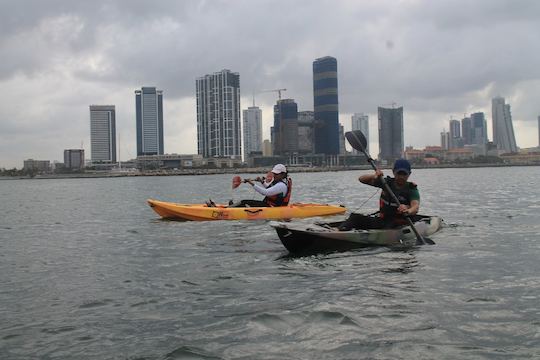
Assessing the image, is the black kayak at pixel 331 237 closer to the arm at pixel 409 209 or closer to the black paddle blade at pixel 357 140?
the arm at pixel 409 209

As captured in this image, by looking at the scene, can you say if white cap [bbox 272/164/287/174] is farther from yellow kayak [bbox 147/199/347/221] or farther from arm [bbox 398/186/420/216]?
arm [bbox 398/186/420/216]

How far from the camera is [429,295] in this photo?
7.71 meters

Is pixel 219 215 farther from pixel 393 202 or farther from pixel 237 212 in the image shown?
pixel 393 202

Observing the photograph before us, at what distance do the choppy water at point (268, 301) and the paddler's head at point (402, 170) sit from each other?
1.60m

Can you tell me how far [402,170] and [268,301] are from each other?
5.00 m

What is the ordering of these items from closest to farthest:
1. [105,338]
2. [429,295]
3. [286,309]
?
[105,338]
[286,309]
[429,295]

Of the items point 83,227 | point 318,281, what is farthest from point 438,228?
point 83,227

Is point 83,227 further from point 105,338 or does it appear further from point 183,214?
point 105,338

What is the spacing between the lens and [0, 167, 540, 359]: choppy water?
5.66m

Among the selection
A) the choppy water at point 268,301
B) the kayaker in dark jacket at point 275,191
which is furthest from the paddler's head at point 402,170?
the kayaker in dark jacket at point 275,191

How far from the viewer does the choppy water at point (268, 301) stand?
566 centimetres

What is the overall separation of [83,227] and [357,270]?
42.9ft

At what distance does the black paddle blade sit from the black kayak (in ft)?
9.16

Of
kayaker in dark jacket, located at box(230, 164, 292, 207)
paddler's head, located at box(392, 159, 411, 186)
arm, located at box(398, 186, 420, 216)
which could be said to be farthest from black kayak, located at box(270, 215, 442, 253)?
kayaker in dark jacket, located at box(230, 164, 292, 207)
